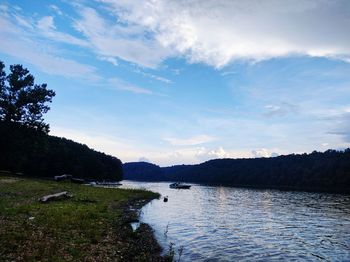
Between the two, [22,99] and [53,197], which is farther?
[22,99]

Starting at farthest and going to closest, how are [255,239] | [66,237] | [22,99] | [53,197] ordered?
[22,99] → [53,197] → [255,239] → [66,237]

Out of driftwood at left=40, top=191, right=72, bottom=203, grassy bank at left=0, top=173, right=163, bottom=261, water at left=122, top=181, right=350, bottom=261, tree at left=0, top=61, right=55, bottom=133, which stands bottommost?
water at left=122, top=181, right=350, bottom=261

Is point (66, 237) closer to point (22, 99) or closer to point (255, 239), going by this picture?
point (255, 239)

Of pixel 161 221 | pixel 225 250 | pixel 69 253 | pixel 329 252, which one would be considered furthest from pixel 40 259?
pixel 161 221

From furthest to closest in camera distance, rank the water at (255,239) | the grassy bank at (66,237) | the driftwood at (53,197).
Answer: the driftwood at (53,197)
the water at (255,239)
the grassy bank at (66,237)

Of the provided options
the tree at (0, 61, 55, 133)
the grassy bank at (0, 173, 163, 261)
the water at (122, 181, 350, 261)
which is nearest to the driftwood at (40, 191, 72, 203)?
the grassy bank at (0, 173, 163, 261)

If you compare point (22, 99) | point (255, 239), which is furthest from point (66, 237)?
point (22, 99)

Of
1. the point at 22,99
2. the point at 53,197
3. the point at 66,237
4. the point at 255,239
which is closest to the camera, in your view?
the point at 66,237

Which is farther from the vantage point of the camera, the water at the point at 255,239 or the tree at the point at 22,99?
the tree at the point at 22,99

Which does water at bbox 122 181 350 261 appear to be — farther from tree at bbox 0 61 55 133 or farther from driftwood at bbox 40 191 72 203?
tree at bbox 0 61 55 133

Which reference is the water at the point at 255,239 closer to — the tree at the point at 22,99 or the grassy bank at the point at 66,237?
the grassy bank at the point at 66,237

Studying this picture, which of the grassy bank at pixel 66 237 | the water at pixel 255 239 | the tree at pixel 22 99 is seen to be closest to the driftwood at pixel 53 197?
the grassy bank at pixel 66 237

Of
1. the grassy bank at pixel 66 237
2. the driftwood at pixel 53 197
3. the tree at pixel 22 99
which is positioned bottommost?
the grassy bank at pixel 66 237

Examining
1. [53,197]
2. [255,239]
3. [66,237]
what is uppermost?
[53,197]
